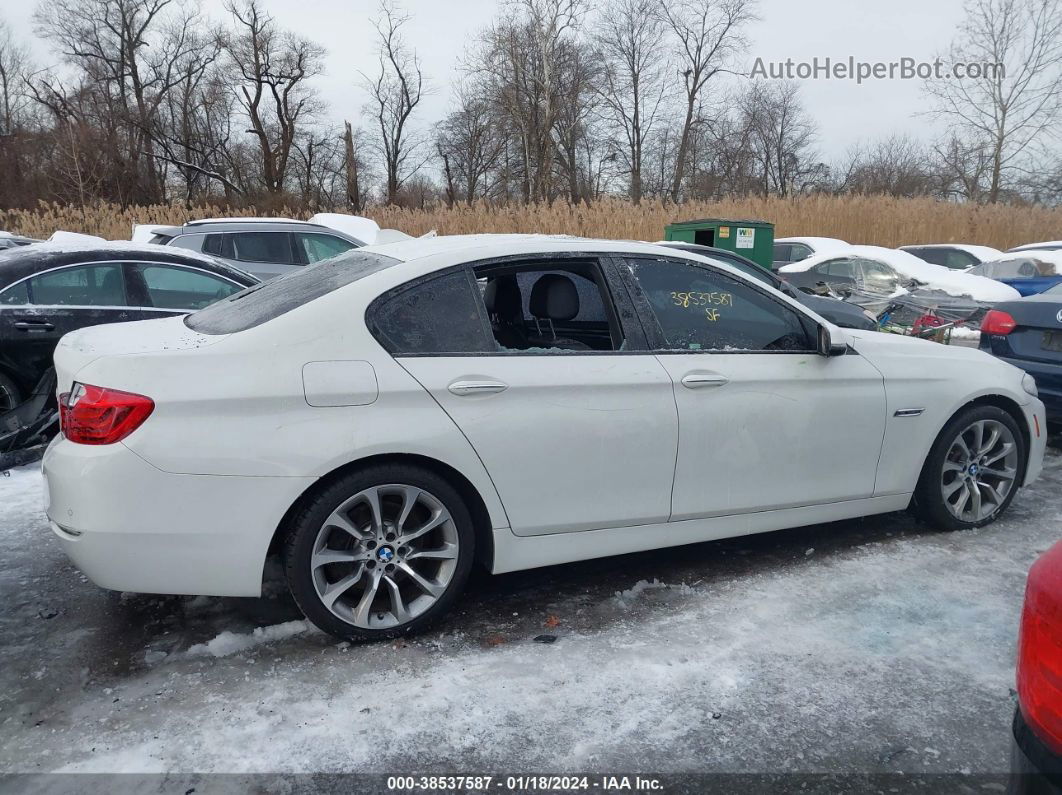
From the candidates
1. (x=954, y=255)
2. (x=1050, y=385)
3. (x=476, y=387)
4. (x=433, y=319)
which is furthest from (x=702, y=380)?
(x=954, y=255)

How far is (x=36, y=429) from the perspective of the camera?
13.6 ft

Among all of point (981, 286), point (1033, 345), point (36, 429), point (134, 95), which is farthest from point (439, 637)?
point (134, 95)

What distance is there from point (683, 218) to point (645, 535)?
18.3 meters

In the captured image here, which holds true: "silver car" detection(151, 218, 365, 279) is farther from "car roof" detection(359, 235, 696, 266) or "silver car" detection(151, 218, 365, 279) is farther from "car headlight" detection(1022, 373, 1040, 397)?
"car headlight" detection(1022, 373, 1040, 397)

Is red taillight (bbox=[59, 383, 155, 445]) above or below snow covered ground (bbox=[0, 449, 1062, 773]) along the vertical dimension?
above

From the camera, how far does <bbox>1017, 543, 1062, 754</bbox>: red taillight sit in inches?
60.0

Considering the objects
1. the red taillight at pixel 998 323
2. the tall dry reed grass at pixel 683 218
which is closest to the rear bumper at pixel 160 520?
the red taillight at pixel 998 323

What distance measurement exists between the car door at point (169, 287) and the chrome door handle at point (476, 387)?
420cm

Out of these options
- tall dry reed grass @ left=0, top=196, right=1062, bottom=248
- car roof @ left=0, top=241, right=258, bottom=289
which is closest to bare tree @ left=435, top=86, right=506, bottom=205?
tall dry reed grass @ left=0, top=196, right=1062, bottom=248

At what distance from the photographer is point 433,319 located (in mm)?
3279

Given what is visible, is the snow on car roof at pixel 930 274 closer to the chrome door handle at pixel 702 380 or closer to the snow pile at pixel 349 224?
the snow pile at pixel 349 224

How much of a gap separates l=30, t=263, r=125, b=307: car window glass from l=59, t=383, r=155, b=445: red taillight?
12.8 feet

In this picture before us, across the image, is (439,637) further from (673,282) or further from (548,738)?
(673,282)

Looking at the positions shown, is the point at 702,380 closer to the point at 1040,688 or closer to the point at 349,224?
the point at 1040,688
